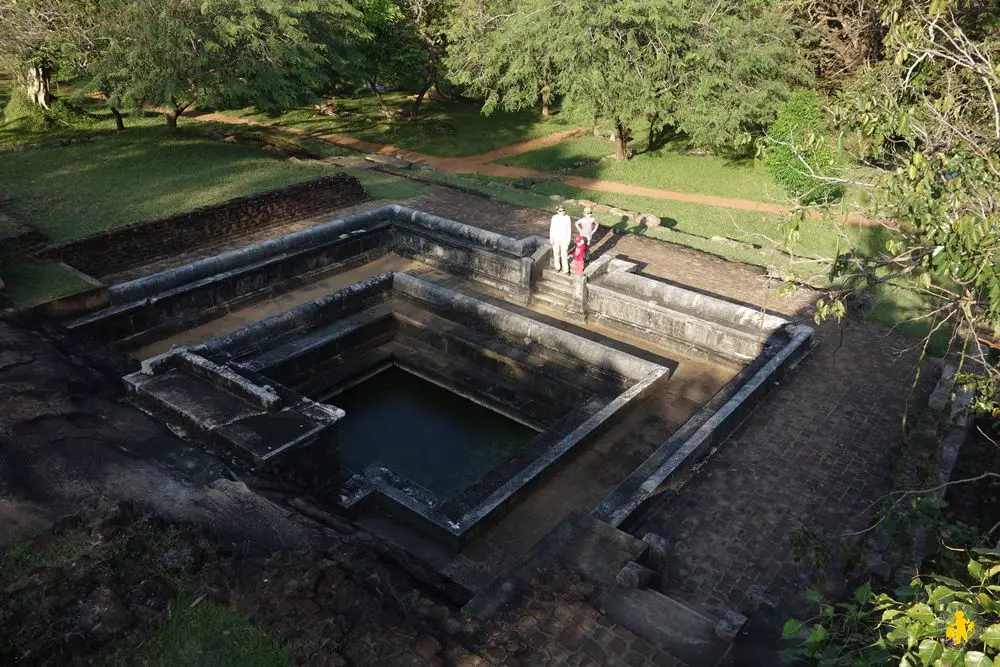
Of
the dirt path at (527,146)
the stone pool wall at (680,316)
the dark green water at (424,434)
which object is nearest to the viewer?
the dark green water at (424,434)

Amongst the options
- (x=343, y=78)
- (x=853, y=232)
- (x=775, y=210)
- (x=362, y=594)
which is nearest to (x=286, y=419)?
(x=362, y=594)

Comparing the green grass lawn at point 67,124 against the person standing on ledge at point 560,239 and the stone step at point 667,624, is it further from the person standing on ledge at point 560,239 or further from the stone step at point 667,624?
the stone step at point 667,624

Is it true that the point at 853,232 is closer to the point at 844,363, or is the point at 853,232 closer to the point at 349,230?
the point at 844,363

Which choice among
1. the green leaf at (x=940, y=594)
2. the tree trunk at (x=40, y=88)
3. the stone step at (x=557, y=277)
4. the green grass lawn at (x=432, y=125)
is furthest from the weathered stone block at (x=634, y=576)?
the tree trunk at (x=40, y=88)

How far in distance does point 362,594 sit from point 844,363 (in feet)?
27.7

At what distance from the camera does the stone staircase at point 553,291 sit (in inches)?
480

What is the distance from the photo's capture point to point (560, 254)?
12.3 meters

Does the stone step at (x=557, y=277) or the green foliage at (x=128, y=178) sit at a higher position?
the green foliage at (x=128, y=178)

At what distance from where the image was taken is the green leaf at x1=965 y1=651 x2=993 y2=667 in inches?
116

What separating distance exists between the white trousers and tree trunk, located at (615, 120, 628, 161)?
1271 centimetres

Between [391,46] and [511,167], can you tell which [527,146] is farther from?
[391,46]

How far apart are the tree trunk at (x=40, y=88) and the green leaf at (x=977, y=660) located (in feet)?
90.3

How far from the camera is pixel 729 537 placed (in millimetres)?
7031

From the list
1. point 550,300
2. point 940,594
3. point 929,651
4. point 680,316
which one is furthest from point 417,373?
point 929,651
